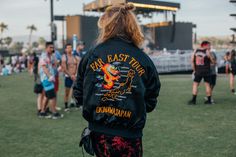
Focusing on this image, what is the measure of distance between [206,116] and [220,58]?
21476 mm

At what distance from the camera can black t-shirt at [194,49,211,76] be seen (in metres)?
11.7

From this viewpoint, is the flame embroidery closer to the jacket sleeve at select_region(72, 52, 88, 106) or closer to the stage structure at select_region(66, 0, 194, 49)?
the jacket sleeve at select_region(72, 52, 88, 106)

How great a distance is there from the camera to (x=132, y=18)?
3002 mm

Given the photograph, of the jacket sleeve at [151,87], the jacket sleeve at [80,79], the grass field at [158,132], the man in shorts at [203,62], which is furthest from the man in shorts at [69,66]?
the jacket sleeve at [151,87]

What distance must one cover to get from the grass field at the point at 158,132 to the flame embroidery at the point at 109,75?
3404 millimetres

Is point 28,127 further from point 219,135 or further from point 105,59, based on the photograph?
point 105,59

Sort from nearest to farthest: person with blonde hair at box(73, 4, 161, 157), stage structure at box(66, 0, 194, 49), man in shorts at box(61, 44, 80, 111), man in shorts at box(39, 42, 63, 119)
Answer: person with blonde hair at box(73, 4, 161, 157) < man in shorts at box(39, 42, 63, 119) < man in shorts at box(61, 44, 80, 111) < stage structure at box(66, 0, 194, 49)

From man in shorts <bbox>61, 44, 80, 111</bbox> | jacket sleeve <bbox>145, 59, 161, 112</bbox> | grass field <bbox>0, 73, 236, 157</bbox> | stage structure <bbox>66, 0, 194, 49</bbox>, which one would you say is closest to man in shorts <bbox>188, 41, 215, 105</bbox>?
grass field <bbox>0, 73, 236, 157</bbox>

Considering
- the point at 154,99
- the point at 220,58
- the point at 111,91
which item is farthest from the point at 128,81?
the point at 220,58

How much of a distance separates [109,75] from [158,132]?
16.6 feet

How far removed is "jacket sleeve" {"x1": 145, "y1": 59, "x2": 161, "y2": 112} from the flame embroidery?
28 centimetres

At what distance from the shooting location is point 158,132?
780 cm

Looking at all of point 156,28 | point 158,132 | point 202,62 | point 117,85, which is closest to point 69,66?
point 202,62

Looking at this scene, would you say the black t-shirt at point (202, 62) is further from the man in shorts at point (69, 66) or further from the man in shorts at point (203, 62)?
the man in shorts at point (69, 66)
